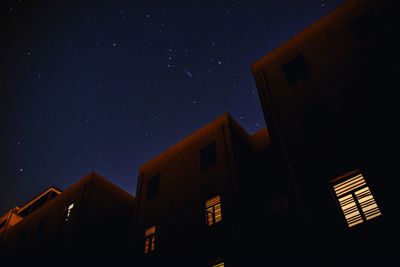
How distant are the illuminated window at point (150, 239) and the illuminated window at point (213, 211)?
3580mm

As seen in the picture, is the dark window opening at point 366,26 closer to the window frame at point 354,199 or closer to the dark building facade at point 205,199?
the window frame at point 354,199

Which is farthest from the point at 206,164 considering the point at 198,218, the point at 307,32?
the point at 307,32

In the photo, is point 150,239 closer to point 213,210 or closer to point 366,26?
point 213,210

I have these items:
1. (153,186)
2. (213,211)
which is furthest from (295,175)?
(153,186)

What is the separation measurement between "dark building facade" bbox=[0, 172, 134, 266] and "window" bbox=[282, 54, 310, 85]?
12.5 metres

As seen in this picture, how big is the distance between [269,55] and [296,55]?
1.43 metres

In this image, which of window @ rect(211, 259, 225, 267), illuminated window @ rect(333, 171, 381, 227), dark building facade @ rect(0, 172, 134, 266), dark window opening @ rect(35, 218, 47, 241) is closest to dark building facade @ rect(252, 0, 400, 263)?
illuminated window @ rect(333, 171, 381, 227)

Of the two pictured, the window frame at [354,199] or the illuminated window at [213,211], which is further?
the illuminated window at [213,211]

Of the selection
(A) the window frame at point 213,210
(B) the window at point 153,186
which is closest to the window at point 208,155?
(A) the window frame at point 213,210

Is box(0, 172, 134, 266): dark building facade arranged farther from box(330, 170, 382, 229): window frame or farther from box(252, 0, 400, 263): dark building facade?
box(330, 170, 382, 229): window frame

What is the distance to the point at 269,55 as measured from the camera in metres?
14.9

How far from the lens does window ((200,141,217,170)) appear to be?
16.0 metres

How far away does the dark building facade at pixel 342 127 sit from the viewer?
8984mm

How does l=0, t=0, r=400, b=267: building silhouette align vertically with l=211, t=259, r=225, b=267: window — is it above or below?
above
